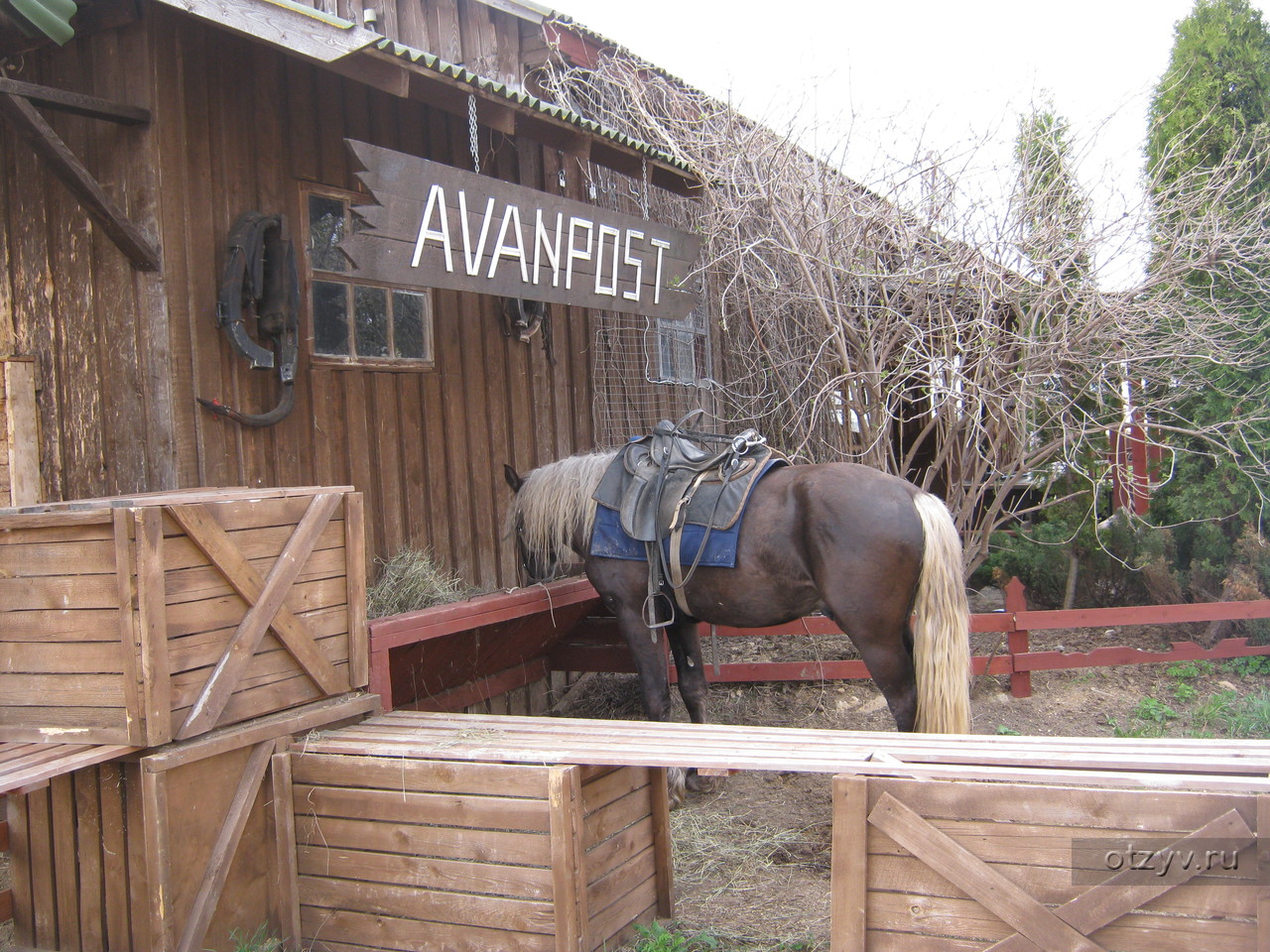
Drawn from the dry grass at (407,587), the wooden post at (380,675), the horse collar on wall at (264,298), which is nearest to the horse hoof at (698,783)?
the dry grass at (407,587)

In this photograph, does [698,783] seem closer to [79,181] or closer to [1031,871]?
[1031,871]

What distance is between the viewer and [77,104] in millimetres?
4004

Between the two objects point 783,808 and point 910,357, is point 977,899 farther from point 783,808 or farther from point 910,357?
point 910,357

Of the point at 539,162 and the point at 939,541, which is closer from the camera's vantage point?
the point at 939,541

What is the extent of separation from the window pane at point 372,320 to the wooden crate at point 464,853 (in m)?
2.50

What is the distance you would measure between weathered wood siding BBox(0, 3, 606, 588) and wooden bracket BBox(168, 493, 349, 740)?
1090 mm

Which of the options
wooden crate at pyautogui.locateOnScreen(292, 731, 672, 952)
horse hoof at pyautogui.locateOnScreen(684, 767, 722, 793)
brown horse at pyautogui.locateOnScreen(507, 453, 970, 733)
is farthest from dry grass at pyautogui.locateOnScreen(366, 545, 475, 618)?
horse hoof at pyautogui.locateOnScreen(684, 767, 722, 793)

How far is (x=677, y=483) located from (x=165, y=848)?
2.79 meters

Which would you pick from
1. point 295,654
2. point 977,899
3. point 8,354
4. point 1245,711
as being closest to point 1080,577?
point 1245,711

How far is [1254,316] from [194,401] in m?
7.50

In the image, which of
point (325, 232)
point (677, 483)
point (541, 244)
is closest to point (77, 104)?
point (325, 232)

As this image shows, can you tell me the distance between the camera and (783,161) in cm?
595

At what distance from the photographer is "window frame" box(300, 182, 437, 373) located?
4.95 meters

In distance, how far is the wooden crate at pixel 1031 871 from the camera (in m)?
2.37
